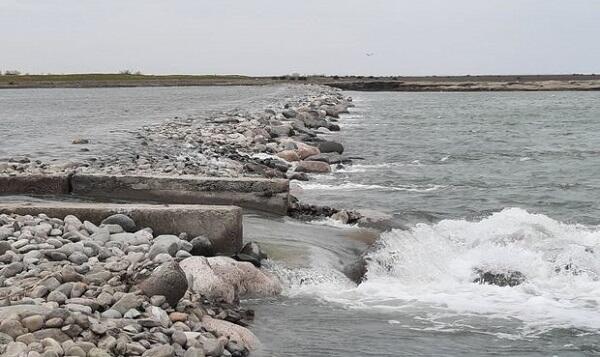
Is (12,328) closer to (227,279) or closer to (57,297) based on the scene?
(57,297)

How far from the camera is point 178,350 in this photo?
5980 millimetres

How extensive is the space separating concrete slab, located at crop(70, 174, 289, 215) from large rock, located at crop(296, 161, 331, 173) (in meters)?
7.35

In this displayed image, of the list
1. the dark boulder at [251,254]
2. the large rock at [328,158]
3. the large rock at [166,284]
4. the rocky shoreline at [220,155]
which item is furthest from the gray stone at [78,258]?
the large rock at [328,158]

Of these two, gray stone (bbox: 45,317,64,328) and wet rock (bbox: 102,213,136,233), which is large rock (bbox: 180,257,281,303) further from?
gray stone (bbox: 45,317,64,328)

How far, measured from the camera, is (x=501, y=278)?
9.65 meters

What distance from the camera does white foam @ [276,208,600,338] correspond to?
8.34 metres

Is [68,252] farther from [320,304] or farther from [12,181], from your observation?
[12,181]

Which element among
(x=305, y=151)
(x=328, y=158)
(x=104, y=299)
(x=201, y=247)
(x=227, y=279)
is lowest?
(x=328, y=158)

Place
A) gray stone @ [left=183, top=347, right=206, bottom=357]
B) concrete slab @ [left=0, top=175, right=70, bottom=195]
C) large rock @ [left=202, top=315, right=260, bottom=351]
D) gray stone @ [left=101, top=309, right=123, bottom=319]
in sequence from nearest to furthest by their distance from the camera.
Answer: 1. gray stone @ [left=183, top=347, right=206, bottom=357]
2. gray stone @ [left=101, top=309, right=123, bottom=319]
3. large rock @ [left=202, top=315, right=260, bottom=351]
4. concrete slab @ [left=0, top=175, right=70, bottom=195]

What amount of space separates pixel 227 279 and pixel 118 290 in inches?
59.6

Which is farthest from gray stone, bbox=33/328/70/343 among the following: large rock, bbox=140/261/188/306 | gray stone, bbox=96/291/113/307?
large rock, bbox=140/261/188/306

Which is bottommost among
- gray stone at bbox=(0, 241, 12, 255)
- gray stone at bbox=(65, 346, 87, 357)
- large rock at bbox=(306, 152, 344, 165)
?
large rock at bbox=(306, 152, 344, 165)

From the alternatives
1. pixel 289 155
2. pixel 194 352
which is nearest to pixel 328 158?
pixel 289 155

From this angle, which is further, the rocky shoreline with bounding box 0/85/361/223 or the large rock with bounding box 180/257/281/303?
the rocky shoreline with bounding box 0/85/361/223
